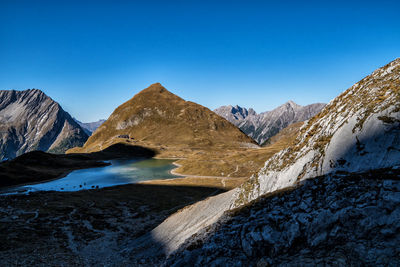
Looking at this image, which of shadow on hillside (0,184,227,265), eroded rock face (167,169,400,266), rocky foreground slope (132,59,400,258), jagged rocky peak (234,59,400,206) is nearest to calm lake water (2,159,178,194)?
shadow on hillside (0,184,227,265)

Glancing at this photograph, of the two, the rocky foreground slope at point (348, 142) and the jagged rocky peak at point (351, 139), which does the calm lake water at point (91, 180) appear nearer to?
the rocky foreground slope at point (348, 142)

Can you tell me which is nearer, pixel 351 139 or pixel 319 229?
pixel 319 229

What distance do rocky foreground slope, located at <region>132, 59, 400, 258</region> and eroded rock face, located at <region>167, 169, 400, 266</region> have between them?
411 mm

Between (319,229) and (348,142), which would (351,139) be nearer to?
(348,142)

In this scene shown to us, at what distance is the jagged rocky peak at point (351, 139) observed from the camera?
1341 centimetres

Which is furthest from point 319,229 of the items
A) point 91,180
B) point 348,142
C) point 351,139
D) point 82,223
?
point 91,180

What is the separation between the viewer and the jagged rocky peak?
13414 mm

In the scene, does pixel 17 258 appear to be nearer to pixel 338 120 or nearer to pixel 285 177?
pixel 285 177

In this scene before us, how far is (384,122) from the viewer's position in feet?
45.2

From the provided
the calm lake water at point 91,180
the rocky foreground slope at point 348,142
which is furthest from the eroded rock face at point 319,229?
the calm lake water at point 91,180

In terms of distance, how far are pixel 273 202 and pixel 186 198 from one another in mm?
54980

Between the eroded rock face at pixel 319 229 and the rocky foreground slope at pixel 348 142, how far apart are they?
1.35 ft

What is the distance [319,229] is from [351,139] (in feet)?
22.8

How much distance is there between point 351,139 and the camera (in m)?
15.1
